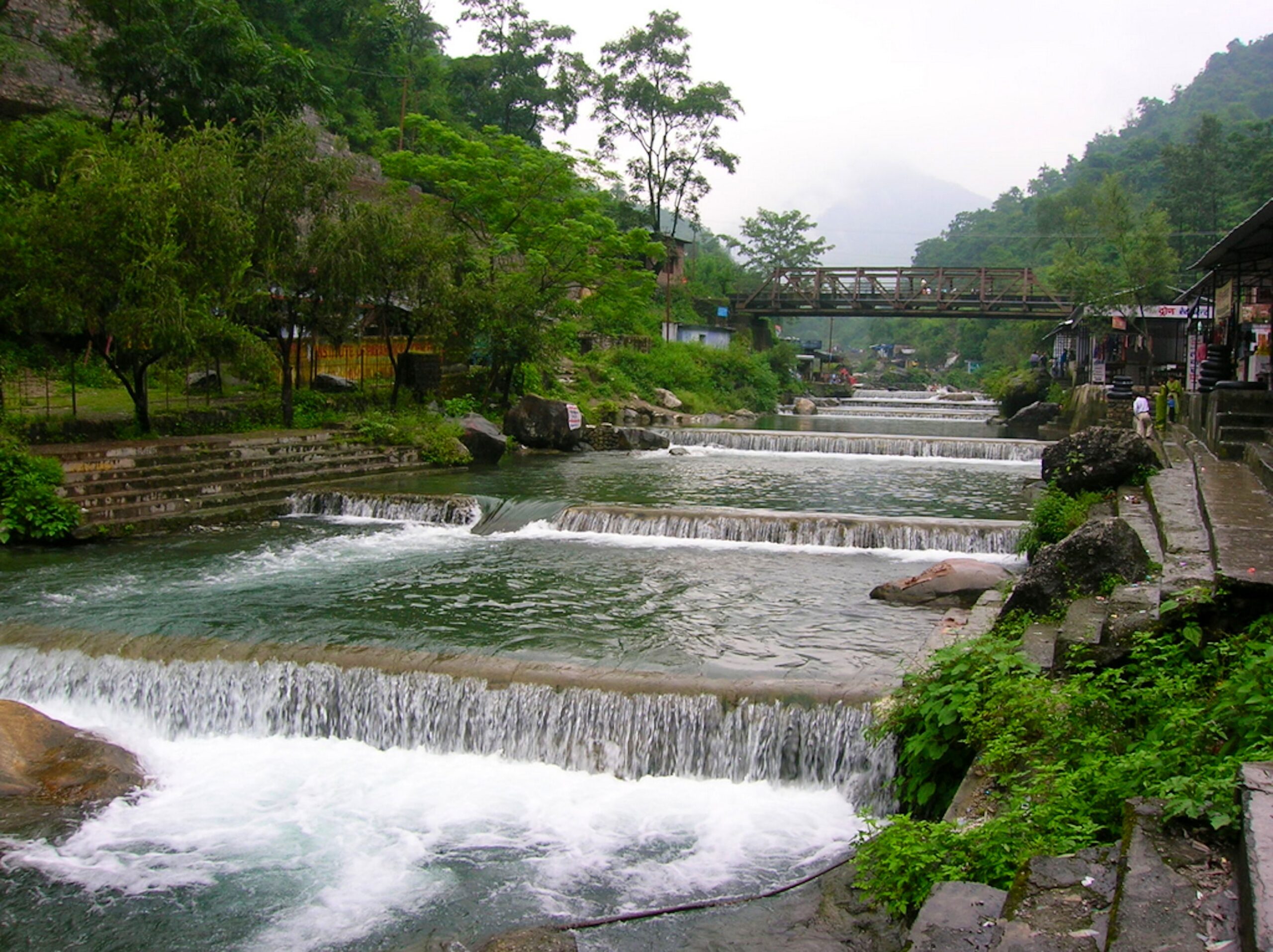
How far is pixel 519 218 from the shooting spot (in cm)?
2992

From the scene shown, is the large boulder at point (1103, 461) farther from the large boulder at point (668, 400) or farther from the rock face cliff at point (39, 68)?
the rock face cliff at point (39, 68)

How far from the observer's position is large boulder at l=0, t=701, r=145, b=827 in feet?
24.0

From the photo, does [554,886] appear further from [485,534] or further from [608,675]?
[485,534]

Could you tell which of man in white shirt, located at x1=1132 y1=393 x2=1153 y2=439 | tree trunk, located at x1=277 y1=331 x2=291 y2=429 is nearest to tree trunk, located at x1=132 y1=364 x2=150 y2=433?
tree trunk, located at x1=277 y1=331 x2=291 y2=429

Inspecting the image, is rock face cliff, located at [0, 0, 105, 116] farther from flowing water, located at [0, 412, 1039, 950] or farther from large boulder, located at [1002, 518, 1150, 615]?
large boulder, located at [1002, 518, 1150, 615]

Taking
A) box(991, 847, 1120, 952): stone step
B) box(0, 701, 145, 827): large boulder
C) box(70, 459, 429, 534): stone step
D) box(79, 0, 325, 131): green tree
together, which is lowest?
box(0, 701, 145, 827): large boulder

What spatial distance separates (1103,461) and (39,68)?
31036mm

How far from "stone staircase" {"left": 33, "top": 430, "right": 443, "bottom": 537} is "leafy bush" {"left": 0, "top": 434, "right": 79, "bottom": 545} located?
23 centimetres

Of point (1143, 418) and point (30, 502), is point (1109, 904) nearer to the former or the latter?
point (30, 502)

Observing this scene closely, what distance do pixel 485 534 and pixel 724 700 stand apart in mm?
8195

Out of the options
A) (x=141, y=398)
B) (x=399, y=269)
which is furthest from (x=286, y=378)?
(x=141, y=398)

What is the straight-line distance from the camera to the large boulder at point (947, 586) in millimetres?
11016

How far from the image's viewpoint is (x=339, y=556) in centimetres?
1367

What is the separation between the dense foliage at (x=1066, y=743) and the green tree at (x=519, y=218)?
66.4 ft
